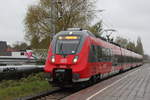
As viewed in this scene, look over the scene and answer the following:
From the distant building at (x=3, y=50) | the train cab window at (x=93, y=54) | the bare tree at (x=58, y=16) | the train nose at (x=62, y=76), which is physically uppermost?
the bare tree at (x=58, y=16)

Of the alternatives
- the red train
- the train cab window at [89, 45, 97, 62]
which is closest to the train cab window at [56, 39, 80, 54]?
the red train

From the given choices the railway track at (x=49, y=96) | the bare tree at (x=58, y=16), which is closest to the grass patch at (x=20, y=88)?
the railway track at (x=49, y=96)

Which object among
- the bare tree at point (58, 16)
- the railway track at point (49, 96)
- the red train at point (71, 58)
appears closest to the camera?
the railway track at point (49, 96)

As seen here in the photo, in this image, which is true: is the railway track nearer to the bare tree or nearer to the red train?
the red train

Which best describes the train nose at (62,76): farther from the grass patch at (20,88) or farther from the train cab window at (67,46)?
the train cab window at (67,46)

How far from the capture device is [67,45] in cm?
1773

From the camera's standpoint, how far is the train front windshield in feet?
57.3

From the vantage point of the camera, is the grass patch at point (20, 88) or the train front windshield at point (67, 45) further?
the train front windshield at point (67, 45)

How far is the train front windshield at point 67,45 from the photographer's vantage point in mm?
17469

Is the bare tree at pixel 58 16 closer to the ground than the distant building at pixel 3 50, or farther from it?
farther from it

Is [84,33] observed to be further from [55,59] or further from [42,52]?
[42,52]

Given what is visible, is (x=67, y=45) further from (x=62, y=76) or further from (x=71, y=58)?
(x=62, y=76)

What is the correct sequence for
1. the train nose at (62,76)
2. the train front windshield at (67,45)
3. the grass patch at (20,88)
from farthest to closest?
1. the train front windshield at (67,45)
2. the train nose at (62,76)
3. the grass patch at (20,88)

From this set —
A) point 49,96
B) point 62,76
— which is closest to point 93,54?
point 62,76
